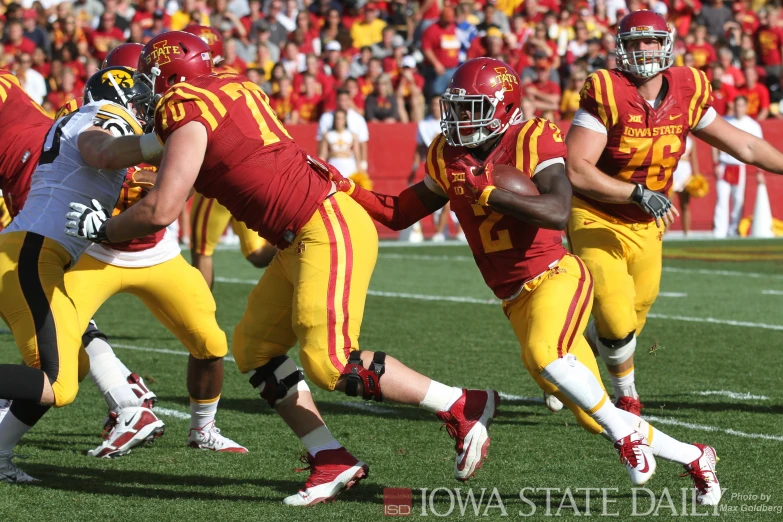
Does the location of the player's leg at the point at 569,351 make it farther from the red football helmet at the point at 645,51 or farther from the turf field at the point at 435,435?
the red football helmet at the point at 645,51

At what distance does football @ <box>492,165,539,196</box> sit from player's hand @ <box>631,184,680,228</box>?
110 centimetres

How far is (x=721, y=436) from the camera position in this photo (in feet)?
17.7

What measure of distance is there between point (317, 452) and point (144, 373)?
2.84 metres

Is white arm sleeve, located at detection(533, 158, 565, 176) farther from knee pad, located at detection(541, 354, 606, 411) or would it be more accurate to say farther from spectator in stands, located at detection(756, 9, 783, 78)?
spectator in stands, located at detection(756, 9, 783, 78)

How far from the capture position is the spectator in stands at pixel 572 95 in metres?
16.1

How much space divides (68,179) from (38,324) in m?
0.60

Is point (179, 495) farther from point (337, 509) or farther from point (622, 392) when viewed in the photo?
point (622, 392)

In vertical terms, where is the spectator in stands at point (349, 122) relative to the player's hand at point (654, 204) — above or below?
below

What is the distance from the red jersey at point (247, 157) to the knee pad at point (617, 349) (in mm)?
1806

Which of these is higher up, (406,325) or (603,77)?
(603,77)

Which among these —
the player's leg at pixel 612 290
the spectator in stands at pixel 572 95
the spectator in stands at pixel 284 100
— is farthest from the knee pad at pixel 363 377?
the spectator in stands at pixel 572 95

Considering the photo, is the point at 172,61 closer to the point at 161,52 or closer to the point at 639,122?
the point at 161,52

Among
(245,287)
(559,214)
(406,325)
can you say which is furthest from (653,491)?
(245,287)

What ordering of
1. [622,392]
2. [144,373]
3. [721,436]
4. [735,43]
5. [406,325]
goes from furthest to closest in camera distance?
[735,43] < [406,325] < [144,373] < [622,392] < [721,436]
